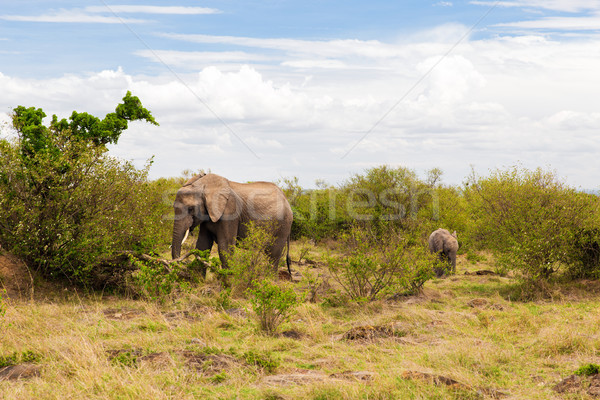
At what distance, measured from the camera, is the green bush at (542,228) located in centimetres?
1382

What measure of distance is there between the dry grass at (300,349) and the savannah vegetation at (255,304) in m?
0.03

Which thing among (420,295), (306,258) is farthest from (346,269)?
(306,258)

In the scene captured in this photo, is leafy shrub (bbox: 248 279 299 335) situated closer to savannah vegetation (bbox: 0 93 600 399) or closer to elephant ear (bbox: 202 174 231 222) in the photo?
savannah vegetation (bbox: 0 93 600 399)

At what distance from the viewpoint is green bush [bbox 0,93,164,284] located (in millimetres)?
11523

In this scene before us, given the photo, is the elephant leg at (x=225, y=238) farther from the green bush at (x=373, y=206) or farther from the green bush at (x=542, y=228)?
the green bush at (x=373, y=206)

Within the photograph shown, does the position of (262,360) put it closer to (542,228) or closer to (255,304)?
(255,304)

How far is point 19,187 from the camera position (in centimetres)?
1175

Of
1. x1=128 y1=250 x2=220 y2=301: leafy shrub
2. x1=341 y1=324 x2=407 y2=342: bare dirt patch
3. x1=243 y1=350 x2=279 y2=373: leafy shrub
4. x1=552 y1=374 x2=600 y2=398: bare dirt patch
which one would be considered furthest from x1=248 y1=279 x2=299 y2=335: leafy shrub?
x1=552 y1=374 x2=600 y2=398: bare dirt patch

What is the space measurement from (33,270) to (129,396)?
698 centimetres

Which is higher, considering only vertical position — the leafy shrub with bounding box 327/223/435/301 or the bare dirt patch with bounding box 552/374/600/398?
the leafy shrub with bounding box 327/223/435/301

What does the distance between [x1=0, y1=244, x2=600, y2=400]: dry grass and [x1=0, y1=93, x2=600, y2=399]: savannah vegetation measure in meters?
0.03

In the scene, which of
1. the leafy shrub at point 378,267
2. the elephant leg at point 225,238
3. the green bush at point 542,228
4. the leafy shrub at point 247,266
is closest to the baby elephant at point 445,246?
the green bush at point 542,228

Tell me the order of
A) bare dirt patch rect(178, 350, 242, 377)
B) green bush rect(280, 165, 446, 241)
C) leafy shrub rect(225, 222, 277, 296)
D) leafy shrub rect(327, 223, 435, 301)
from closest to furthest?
bare dirt patch rect(178, 350, 242, 377)
leafy shrub rect(327, 223, 435, 301)
leafy shrub rect(225, 222, 277, 296)
green bush rect(280, 165, 446, 241)

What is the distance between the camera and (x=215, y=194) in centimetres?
1466
